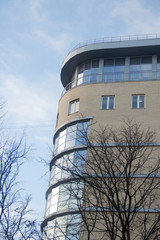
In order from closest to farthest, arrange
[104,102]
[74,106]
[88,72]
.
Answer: [104,102], [74,106], [88,72]

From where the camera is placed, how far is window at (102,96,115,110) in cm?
3216

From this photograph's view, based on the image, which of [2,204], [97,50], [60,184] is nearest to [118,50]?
[97,50]

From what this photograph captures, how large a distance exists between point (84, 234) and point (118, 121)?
9095 mm

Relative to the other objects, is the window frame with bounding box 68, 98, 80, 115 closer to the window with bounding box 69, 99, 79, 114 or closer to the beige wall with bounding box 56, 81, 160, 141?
the window with bounding box 69, 99, 79, 114

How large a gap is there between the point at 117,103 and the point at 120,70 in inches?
140

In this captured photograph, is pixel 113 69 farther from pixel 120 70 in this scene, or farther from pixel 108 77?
pixel 108 77

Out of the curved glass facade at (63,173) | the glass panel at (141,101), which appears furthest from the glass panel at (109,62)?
A: the curved glass facade at (63,173)

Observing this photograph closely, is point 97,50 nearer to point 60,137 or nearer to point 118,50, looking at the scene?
point 118,50

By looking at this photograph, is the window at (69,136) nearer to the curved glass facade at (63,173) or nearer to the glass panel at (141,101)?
the curved glass facade at (63,173)

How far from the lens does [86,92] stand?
33.2m

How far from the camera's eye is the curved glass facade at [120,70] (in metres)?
33.3

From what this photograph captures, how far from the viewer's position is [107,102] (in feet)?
106

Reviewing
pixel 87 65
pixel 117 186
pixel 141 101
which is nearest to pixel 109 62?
pixel 87 65

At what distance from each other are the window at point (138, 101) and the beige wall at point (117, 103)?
330mm
